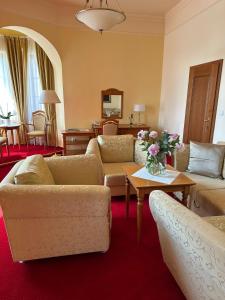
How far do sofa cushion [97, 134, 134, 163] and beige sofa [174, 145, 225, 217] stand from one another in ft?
3.30

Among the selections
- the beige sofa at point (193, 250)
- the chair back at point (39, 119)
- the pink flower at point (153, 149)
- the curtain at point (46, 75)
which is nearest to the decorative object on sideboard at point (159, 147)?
the pink flower at point (153, 149)

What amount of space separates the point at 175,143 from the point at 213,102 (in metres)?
1.95

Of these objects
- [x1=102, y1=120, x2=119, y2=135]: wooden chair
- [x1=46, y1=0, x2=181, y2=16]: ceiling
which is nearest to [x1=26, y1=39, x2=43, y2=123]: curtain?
[x1=46, y1=0, x2=181, y2=16]: ceiling

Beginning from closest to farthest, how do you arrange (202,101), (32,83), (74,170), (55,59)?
(74,170) < (202,101) < (55,59) < (32,83)

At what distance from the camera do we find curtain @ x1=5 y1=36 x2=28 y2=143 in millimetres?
5404

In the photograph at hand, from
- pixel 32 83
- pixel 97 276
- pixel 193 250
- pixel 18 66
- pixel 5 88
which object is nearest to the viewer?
pixel 193 250

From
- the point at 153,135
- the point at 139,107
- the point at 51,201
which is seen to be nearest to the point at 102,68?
the point at 139,107

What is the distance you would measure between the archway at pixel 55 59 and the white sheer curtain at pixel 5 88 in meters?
1.21

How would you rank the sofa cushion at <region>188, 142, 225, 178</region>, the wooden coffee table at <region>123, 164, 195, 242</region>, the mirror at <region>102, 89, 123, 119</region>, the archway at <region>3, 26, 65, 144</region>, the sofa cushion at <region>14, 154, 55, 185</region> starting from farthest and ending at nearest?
the mirror at <region>102, 89, 123, 119</region> → the archway at <region>3, 26, 65, 144</region> → the sofa cushion at <region>188, 142, 225, 178</region> → the wooden coffee table at <region>123, 164, 195, 242</region> → the sofa cushion at <region>14, 154, 55, 185</region>

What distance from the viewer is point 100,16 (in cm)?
242

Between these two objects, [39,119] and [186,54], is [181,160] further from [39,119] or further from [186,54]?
[39,119]

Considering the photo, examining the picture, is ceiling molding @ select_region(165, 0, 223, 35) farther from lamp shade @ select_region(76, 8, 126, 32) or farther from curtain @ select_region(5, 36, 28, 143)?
curtain @ select_region(5, 36, 28, 143)

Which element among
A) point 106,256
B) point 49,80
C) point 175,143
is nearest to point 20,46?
point 49,80

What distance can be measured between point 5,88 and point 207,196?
5.66m
